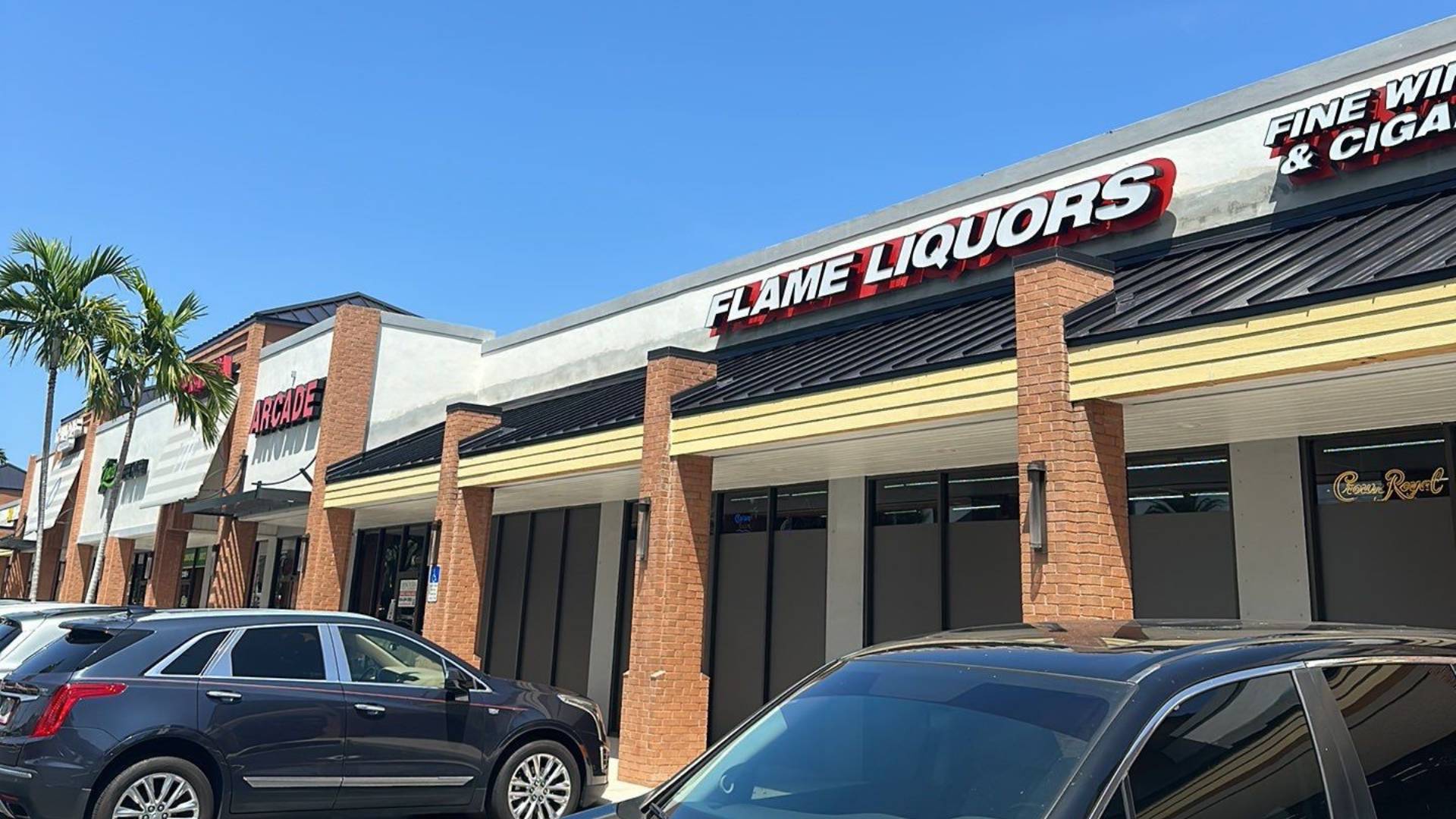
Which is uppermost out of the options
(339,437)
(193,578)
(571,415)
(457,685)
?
(339,437)

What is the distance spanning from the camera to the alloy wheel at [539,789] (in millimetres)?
8938

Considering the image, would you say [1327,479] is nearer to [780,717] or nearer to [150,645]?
[780,717]

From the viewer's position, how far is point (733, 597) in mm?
15328

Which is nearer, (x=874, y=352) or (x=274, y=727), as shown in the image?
(x=274, y=727)

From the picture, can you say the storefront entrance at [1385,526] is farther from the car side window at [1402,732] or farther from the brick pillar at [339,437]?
the brick pillar at [339,437]

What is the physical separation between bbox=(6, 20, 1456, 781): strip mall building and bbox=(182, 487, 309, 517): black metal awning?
0.59ft

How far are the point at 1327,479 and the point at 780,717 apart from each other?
26.1 feet

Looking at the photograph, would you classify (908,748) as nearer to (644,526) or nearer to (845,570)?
(644,526)

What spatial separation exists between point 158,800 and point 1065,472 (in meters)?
6.91

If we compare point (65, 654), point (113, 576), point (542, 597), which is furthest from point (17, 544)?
point (65, 654)

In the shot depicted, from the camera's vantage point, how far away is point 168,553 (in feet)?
89.0

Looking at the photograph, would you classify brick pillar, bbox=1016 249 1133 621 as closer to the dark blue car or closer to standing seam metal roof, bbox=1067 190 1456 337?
standing seam metal roof, bbox=1067 190 1456 337

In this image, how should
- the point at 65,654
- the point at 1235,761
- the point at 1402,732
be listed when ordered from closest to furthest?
the point at 1235,761 → the point at 1402,732 → the point at 65,654

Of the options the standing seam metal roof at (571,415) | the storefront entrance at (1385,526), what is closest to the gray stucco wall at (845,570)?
the standing seam metal roof at (571,415)
